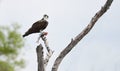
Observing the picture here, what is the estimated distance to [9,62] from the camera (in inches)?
1320

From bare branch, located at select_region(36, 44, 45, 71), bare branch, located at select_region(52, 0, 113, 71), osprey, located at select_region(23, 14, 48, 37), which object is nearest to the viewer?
bare branch, located at select_region(36, 44, 45, 71)

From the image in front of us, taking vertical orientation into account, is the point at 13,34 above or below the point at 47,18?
below

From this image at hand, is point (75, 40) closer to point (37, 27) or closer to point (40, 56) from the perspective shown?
point (40, 56)

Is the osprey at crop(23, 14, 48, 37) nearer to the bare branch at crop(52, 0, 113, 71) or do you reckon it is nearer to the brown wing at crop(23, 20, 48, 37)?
the brown wing at crop(23, 20, 48, 37)

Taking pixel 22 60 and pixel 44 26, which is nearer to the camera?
pixel 44 26

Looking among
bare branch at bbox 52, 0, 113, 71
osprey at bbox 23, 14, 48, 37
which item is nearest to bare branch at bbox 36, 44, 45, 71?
bare branch at bbox 52, 0, 113, 71

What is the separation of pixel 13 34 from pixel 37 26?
23529 mm

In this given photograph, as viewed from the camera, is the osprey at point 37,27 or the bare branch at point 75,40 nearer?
the bare branch at point 75,40

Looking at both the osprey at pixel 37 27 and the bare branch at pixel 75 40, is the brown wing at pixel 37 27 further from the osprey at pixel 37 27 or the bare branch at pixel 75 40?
the bare branch at pixel 75 40

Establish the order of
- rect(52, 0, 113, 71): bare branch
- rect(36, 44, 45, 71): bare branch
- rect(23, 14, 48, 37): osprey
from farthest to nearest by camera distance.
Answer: rect(23, 14, 48, 37): osprey < rect(52, 0, 113, 71): bare branch < rect(36, 44, 45, 71): bare branch

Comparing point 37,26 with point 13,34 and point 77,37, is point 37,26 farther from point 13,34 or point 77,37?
point 13,34

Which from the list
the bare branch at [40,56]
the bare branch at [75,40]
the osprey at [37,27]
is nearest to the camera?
the bare branch at [40,56]

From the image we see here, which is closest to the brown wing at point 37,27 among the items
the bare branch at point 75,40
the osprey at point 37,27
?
the osprey at point 37,27

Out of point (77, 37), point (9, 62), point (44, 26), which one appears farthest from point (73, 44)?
point (9, 62)
